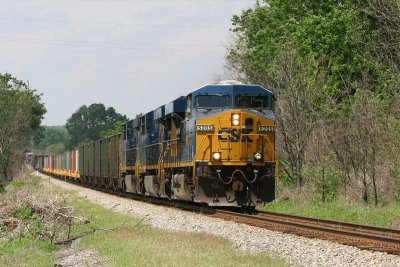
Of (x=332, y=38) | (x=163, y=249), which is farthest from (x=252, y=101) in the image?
(x=332, y=38)

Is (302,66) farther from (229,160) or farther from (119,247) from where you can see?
(119,247)

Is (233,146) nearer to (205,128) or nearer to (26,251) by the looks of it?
(205,128)

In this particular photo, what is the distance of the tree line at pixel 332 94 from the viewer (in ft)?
73.7

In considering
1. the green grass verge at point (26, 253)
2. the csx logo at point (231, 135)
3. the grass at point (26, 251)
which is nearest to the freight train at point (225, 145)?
the csx logo at point (231, 135)

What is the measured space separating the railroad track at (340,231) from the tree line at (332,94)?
13.5 ft

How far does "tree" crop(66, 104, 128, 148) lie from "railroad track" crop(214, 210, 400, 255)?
563 feet

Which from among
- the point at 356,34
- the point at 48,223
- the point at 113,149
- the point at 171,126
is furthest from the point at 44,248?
the point at 113,149

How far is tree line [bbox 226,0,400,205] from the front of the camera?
22469 mm

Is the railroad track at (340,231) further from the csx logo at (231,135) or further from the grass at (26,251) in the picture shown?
the grass at (26,251)

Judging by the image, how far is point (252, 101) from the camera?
2066cm

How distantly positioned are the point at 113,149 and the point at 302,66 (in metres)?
14.2

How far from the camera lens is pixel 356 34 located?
3284 centimetres

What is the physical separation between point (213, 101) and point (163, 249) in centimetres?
891

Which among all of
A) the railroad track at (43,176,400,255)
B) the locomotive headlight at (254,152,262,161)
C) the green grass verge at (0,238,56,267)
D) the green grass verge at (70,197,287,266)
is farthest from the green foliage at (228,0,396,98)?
the green grass verge at (0,238,56,267)
